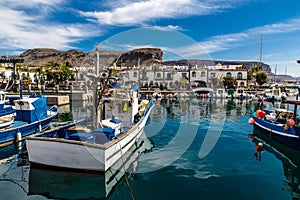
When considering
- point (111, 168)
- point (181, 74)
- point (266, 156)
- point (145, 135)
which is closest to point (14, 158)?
point (111, 168)

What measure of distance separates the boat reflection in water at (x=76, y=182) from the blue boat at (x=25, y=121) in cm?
674

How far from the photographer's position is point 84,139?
11.7 metres

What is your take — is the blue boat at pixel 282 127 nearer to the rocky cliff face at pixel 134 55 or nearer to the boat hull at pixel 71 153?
the rocky cliff face at pixel 134 55

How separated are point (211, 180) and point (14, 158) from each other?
40.0ft

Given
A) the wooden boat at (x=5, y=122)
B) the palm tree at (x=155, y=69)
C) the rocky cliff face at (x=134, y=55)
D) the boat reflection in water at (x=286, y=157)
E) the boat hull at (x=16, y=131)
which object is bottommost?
the boat reflection in water at (x=286, y=157)

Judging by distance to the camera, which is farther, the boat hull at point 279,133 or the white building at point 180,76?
the white building at point 180,76

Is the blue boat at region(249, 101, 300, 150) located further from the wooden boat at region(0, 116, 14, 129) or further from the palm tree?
the palm tree

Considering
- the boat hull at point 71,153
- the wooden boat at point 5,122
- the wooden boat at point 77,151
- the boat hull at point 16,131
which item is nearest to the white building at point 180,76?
the boat hull at point 16,131

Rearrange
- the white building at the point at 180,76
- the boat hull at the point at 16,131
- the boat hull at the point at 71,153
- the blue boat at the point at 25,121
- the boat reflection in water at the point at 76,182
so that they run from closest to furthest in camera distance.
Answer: the boat reflection in water at the point at 76,182 < the boat hull at the point at 71,153 < the boat hull at the point at 16,131 < the blue boat at the point at 25,121 < the white building at the point at 180,76

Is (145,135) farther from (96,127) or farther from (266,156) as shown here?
(266,156)

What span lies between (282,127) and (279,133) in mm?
574

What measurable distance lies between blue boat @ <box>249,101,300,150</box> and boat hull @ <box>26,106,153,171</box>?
13.6 m

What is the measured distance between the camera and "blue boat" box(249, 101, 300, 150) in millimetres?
16922

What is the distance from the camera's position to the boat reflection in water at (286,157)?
10.9m
